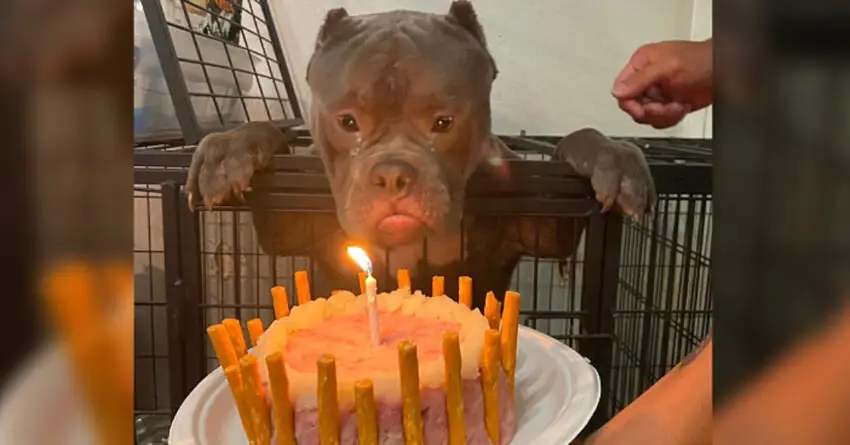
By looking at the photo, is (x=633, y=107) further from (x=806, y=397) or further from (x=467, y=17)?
(x=806, y=397)

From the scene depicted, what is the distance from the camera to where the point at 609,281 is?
54 centimetres

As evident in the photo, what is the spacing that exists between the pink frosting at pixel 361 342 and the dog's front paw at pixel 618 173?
0.16m

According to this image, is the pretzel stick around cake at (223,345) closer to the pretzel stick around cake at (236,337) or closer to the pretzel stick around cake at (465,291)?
the pretzel stick around cake at (236,337)

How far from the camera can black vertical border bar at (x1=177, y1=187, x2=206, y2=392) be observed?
0.51m

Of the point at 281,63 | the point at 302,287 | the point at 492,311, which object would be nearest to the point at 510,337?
the point at 492,311

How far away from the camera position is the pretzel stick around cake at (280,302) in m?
0.47

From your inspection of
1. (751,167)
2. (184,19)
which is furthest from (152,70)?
(751,167)

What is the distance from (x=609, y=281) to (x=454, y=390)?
198 mm

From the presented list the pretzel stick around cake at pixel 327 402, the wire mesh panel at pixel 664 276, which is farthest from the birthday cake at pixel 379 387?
the wire mesh panel at pixel 664 276

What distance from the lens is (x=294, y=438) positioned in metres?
0.38

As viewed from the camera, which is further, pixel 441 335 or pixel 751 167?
pixel 441 335

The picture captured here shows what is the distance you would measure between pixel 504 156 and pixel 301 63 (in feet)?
0.50

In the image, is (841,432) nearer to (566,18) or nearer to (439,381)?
(439,381)

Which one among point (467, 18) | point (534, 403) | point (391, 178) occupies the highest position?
point (467, 18)
